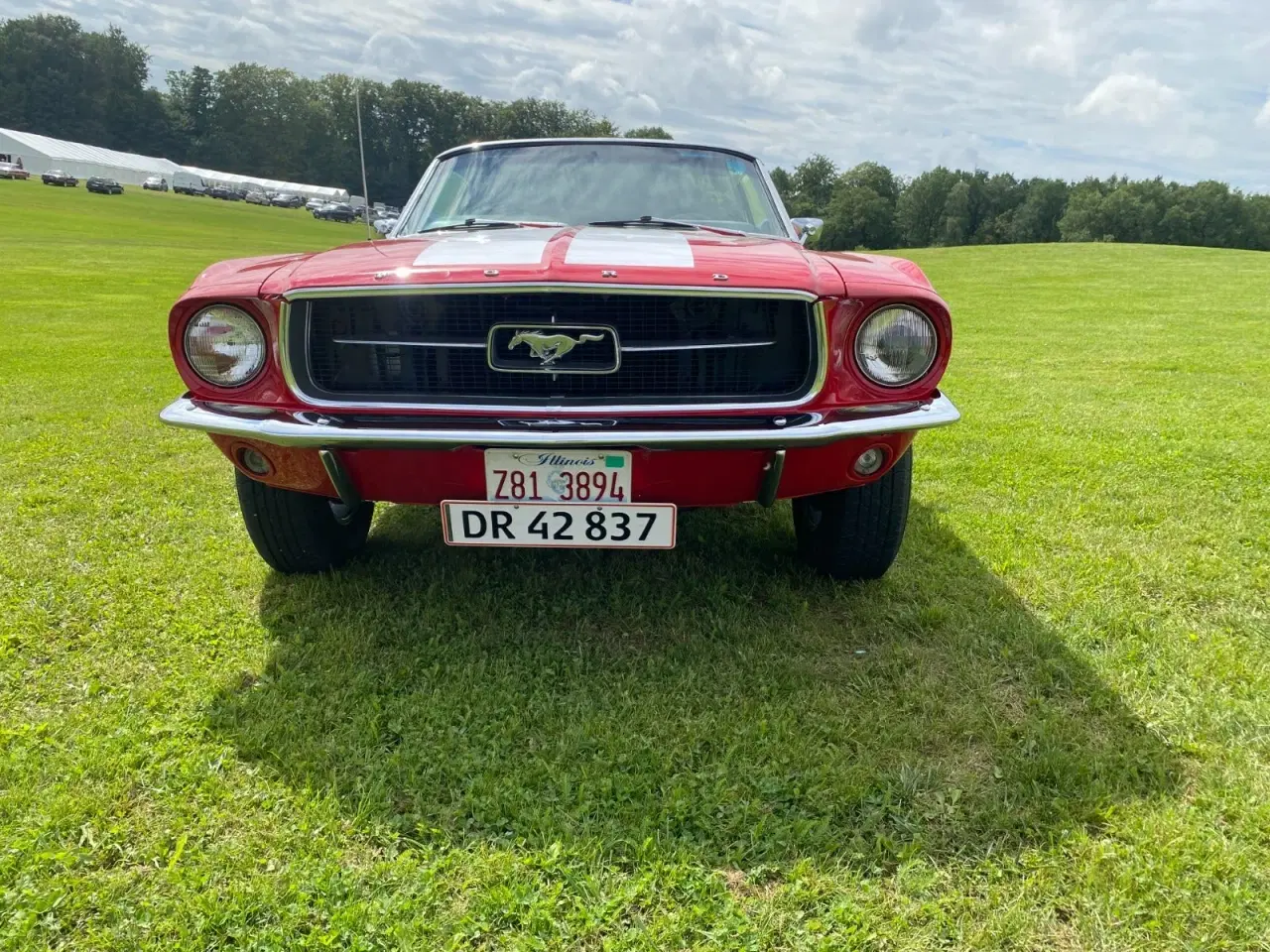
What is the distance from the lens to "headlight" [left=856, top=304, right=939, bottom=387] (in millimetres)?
2207

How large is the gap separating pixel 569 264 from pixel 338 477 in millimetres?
806

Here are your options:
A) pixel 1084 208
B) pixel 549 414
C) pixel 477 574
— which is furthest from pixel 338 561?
pixel 1084 208

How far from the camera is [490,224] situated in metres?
3.05

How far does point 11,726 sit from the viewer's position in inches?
80.0

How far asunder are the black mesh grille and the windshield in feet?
3.38

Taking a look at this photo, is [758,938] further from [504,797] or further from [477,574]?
[477,574]

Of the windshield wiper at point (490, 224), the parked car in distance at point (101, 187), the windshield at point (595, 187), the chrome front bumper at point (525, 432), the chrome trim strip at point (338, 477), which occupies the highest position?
the parked car in distance at point (101, 187)

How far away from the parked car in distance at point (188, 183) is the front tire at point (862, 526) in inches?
2616

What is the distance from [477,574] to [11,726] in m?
1.30

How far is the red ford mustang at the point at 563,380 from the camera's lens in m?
2.09

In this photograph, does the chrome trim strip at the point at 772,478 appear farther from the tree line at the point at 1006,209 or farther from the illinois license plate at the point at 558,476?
the tree line at the point at 1006,209

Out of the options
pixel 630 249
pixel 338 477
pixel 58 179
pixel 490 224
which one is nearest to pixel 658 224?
pixel 490 224

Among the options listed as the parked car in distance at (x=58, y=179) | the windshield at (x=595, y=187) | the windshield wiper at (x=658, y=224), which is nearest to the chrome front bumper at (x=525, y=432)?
the windshield wiper at (x=658, y=224)

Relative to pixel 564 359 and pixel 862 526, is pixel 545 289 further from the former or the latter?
pixel 862 526
